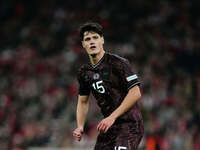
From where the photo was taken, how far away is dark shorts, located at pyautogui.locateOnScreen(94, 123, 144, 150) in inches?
176

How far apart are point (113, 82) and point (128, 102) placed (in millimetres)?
318

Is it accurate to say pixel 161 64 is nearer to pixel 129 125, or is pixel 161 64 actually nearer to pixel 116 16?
pixel 116 16

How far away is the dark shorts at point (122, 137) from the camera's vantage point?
4461 mm

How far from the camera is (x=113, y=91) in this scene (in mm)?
4625

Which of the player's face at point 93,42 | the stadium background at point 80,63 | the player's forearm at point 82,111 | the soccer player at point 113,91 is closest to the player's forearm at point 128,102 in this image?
the soccer player at point 113,91

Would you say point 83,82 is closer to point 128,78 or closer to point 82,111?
point 82,111

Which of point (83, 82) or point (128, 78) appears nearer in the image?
point (128, 78)

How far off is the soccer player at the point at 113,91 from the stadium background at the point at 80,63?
3.95 meters

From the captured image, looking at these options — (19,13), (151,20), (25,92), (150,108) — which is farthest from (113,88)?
(19,13)

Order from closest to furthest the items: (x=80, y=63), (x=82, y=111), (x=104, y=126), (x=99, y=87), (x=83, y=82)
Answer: (x=104, y=126)
(x=99, y=87)
(x=83, y=82)
(x=82, y=111)
(x=80, y=63)

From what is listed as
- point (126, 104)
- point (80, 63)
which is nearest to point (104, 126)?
point (126, 104)

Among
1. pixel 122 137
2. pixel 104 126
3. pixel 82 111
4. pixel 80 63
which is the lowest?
pixel 122 137

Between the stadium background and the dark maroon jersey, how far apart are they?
13.0 ft

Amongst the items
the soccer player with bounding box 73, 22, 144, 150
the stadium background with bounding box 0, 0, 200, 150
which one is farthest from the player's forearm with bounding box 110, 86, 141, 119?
the stadium background with bounding box 0, 0, 200, 150
